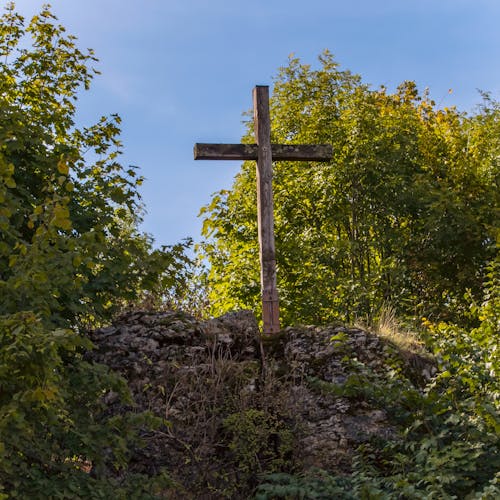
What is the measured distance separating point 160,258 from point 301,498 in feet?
10.5

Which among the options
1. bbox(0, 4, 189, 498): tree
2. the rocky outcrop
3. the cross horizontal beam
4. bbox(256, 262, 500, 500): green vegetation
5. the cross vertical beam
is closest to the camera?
bbox(0, 4, 189, 498): tree

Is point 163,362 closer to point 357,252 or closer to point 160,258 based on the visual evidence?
point 160,258

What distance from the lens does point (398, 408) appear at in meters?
8.55

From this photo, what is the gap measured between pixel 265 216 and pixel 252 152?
99cm

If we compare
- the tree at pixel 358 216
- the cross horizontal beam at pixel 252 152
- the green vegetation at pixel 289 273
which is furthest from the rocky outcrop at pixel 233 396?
the tree at pixel 358 216

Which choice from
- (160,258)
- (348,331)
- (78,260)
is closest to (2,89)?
(160,258)

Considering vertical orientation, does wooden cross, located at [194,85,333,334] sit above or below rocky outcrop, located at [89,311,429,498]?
above

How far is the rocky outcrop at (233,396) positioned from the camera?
28.4 ft

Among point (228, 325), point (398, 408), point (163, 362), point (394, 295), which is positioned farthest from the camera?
point (394, 295)

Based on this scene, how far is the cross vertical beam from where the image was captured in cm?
1110

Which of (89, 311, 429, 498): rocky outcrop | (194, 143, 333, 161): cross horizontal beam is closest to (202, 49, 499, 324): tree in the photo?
(194, 143, 333, 161): cross horizontal beam

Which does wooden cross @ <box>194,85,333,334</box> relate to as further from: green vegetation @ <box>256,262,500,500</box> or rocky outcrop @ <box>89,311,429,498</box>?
green vegetation @ <box>256,262,500,500</box>

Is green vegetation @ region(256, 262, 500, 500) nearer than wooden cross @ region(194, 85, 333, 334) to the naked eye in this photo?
Yes

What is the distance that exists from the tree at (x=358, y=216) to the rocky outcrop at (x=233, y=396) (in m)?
4.68
